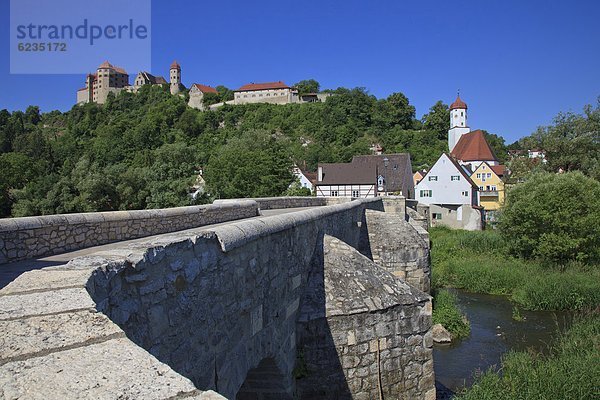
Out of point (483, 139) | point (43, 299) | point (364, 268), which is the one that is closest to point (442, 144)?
point (483, 139)

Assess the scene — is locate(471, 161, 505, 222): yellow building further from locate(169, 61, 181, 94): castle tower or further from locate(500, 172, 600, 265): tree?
locate(169, 61, 181, 94): castle tower

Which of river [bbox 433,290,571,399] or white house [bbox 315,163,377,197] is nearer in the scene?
river [bbox 433,290,571,399]

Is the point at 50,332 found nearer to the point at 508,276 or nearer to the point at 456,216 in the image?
the point at 508,276

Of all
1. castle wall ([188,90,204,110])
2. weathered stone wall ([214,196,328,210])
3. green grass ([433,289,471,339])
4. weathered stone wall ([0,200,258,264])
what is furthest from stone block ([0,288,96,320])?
castle wall ([188,90,204,110])

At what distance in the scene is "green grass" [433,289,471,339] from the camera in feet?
55.1

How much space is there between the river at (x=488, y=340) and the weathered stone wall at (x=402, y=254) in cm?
242

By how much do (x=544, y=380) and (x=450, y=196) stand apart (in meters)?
37.3

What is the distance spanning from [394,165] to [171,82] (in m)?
86.5

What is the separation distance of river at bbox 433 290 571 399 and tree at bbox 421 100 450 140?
2703 inches

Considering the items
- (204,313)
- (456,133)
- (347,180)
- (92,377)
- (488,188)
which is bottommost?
(204,313)

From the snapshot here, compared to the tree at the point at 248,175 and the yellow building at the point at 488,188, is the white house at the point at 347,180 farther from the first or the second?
the yellow building at the point at 488,188

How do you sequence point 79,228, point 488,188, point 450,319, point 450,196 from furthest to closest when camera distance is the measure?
point 488,188, point 450,196, point 450,319, point 79,228

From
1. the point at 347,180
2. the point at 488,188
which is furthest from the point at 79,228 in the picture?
the point at 488,188

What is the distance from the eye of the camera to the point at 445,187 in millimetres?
47000
